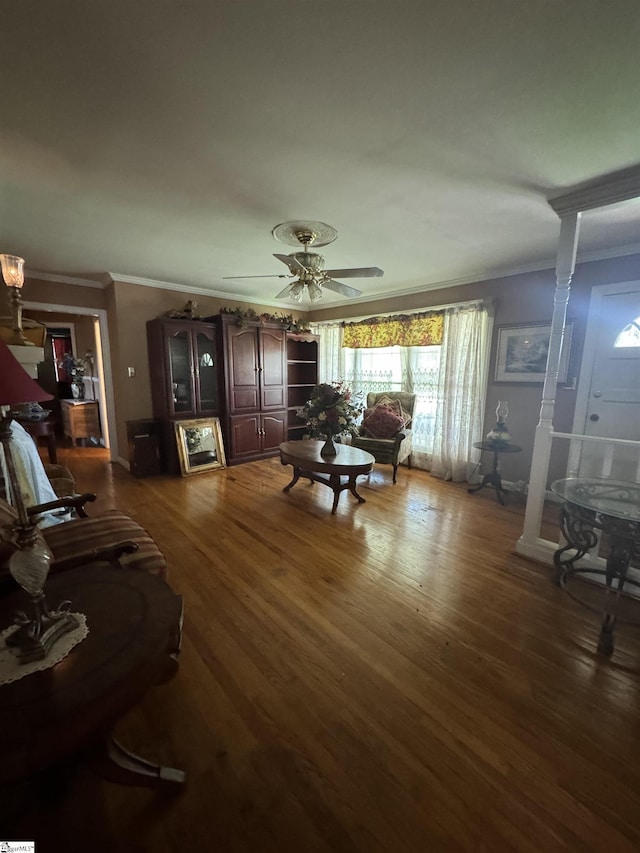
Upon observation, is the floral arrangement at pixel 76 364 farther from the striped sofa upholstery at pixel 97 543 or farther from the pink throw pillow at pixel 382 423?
the striped sofa upholstery at pixel 97 543

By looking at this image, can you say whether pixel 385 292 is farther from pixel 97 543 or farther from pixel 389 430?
pixel 97 543

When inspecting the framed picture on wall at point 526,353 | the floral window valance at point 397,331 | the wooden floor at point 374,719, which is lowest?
the wooden floor at point 374,719

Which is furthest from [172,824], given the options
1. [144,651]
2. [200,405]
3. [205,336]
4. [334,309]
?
[334,309]

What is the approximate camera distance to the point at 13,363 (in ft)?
2.93

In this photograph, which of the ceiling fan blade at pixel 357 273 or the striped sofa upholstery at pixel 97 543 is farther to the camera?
the ceiling fan blade at pixel 357 273

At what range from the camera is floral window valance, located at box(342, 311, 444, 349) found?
14.4 ft

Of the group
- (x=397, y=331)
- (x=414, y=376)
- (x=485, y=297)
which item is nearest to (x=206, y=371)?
(x=397, y=331)

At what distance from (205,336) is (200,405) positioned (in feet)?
2.98

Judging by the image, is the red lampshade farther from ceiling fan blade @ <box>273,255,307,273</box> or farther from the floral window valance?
the floral window valance

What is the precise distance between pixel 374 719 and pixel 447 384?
3644 mm

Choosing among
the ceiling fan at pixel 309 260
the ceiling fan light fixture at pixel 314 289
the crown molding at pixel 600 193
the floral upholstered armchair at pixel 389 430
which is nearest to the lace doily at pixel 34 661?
the ceiling fan at pixel 309 260

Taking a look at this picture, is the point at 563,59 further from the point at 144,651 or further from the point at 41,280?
the point at 41,280

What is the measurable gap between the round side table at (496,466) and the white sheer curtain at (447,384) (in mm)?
365

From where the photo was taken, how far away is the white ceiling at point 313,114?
1.11 meters
